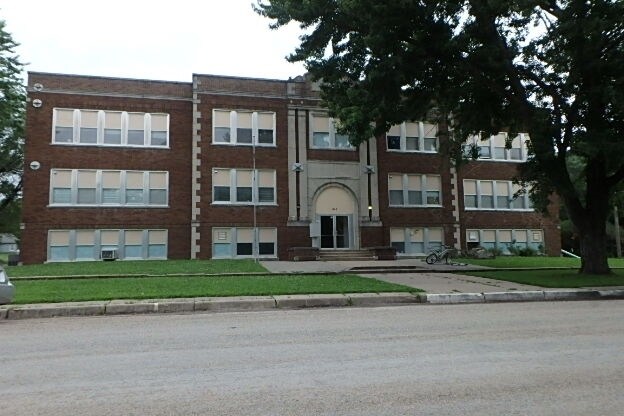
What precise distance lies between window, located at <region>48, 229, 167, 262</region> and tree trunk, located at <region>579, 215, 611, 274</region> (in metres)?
18.8

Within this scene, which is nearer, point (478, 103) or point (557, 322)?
point (557, 322)

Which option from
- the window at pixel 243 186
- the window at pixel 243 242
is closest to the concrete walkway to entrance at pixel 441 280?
the window at pixel 243 242

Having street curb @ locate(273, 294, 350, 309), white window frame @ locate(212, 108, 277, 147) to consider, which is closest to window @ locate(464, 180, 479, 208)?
white window frame @ locate(212, 108, 277, 147)

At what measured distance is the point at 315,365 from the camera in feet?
20.0

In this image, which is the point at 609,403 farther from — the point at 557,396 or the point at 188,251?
the point at 188,251

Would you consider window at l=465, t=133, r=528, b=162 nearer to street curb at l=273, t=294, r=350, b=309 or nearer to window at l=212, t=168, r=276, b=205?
window at l=212, t=168, r=276, b=205

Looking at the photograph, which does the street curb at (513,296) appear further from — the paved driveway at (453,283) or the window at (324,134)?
the window at (324,134)

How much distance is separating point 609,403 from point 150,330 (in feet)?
21.7

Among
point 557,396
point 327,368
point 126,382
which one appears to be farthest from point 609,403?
point 126,382

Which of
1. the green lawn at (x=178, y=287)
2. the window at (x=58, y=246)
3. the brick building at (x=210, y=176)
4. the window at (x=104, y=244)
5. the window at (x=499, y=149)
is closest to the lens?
the green lawn at (x=178, y=287)

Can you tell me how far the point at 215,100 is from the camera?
2761 cm

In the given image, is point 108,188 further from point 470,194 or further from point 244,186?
point 470,194

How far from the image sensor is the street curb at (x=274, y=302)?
10.5 metres

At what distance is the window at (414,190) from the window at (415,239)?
1.47 meters
